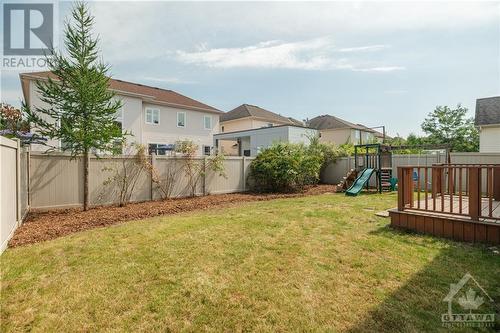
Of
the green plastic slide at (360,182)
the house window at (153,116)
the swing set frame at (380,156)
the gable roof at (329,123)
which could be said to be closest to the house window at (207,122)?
the house window at (153,116)

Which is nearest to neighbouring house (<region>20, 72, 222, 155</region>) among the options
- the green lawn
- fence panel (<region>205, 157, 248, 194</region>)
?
fence panel (<region>205, 157, 248, 194</region>)

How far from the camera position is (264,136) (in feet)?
79.3

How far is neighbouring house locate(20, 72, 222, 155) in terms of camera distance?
1953 cm

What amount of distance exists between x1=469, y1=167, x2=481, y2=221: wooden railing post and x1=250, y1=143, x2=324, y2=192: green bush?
7.96m

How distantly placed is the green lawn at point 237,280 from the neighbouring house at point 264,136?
51.7 feet

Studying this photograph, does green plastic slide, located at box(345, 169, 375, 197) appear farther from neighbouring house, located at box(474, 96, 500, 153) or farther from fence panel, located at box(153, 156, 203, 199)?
neighbouring house, located at box(474, 96, 500, 153)

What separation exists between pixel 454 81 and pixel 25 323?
58.0 ft

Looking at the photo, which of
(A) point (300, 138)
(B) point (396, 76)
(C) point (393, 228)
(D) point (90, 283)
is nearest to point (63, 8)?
(D) point (90, 283)

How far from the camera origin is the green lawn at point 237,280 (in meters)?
2.57

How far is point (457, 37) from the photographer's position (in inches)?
329

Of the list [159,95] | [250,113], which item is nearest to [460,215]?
[159,95]

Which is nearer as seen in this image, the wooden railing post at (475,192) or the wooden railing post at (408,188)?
the wooden railing post at (475,192)

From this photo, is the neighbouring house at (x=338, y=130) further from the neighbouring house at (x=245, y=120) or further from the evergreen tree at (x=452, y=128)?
the evergreen tree at (x=452, y=128)

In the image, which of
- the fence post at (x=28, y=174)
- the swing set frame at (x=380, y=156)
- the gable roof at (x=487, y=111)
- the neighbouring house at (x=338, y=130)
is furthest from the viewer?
the neighbouring house at (x=338, y=130)
